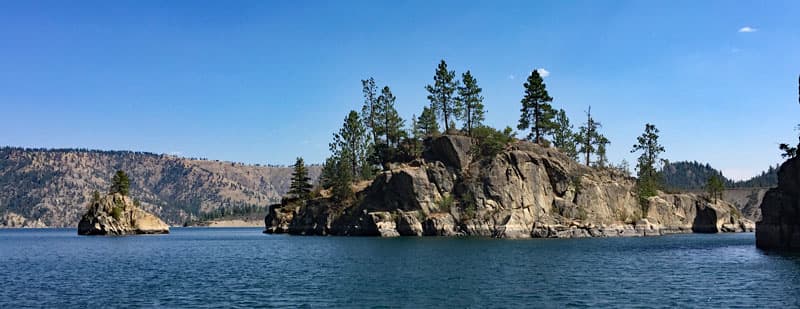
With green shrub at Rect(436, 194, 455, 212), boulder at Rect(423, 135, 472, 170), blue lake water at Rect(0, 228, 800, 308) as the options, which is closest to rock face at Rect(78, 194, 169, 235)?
boulder at Rect(423, 135, 472, 170)

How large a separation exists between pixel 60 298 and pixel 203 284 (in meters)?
10.0

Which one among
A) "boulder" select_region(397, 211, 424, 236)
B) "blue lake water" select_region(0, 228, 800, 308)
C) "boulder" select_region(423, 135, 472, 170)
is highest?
"boulder" select_region(423, 135, 472, 170)

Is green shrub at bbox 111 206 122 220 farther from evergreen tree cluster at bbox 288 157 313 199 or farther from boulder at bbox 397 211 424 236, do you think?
boulder at bbox 397 211 424 236

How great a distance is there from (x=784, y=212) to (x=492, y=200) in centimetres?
5004

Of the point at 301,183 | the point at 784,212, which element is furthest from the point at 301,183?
the point at 784,212

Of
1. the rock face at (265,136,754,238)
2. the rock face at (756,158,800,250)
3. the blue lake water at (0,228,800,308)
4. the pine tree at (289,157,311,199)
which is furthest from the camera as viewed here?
the pine tree at (289,157,311,199)

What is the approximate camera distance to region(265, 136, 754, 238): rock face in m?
116

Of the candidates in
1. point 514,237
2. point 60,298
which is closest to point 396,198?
point 514,237

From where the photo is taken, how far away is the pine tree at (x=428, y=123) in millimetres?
138150

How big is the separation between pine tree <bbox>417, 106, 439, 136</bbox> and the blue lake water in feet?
207

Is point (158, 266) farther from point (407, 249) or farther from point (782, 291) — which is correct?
point (782, 291)

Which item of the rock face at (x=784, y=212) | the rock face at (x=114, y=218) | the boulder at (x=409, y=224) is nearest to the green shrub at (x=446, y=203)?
the boulder at (x=409, y=224)

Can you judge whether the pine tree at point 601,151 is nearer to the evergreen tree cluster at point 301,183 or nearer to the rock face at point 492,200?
the rock face at point 492,200

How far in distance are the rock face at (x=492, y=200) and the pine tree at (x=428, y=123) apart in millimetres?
6043
